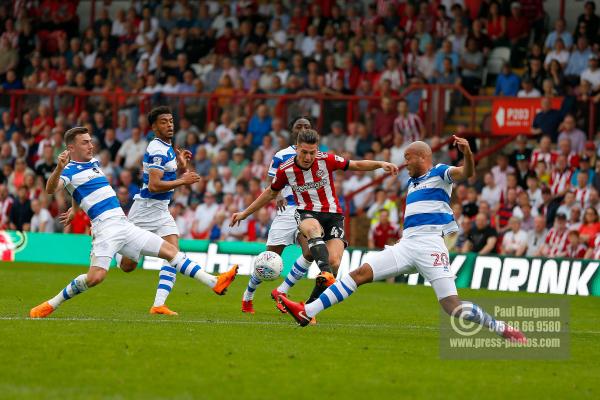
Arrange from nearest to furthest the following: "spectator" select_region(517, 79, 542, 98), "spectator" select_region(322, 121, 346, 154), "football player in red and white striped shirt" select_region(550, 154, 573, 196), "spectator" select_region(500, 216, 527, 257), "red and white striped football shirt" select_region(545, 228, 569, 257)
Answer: "red and white striped football shirt" select_region(545, 228, 569, 257), "spectator" select_region(500, 216, 527, 257), "football player in red and white striped shirt" select_region(550, 154, 573, 196), "spectator" select_region(517, 79, 542, 98), "spectator" select_region(322, 121, 346, 154)

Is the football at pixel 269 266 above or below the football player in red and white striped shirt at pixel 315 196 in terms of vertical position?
below

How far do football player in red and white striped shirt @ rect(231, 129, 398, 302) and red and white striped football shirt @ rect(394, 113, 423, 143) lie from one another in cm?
1152

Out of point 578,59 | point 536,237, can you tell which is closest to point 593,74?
point 578,59

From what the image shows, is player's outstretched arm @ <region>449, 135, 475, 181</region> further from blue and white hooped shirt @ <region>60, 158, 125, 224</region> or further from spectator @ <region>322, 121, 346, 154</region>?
spectator @ <region>322, 121, 346, 154</region>

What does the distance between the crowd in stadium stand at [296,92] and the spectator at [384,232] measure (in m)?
0.05

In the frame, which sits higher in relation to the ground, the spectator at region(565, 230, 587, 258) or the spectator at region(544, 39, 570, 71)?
the spectator at region(544, 39, 570, 71)

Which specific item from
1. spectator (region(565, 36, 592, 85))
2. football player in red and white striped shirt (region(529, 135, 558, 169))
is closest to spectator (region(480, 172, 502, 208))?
football player in red and white striped shirt (region(529, 135, 558, 169))

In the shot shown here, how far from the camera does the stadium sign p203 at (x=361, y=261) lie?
66.8 ft

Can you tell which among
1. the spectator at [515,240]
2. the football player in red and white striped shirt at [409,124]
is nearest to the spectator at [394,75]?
the football player in red and white striped shirt at [409,124]

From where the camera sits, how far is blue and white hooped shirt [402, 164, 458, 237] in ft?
38.9

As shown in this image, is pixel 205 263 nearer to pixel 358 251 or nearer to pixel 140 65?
pixel 358 251

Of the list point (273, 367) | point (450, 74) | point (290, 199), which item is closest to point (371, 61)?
point (450, 74)

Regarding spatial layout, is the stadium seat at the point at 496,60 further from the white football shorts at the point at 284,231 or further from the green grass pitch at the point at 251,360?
the white football shorts at the point at 284,231

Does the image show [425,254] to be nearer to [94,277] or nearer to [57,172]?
[94,277]
